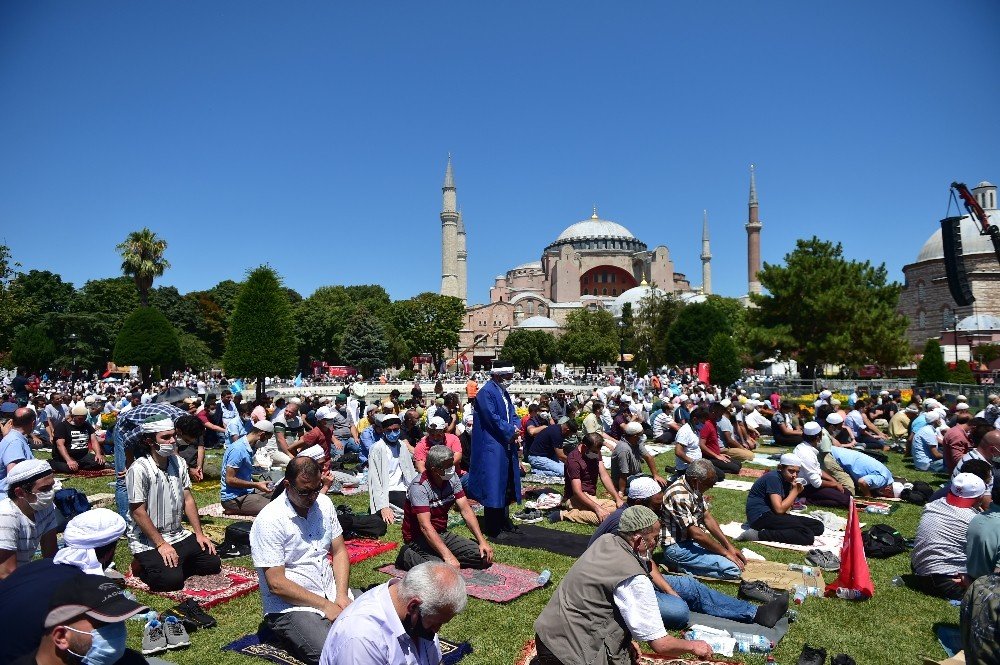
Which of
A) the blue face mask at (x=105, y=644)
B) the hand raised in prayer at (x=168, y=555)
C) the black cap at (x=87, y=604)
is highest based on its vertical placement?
the black cap at (x=87, y=604)

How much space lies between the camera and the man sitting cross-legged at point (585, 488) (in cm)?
689

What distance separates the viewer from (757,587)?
4.65m

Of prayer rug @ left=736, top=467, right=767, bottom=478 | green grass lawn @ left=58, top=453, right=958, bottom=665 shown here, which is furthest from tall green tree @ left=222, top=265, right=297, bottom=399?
green grass lawn @ left=58, top=453, right=958, bottom=665

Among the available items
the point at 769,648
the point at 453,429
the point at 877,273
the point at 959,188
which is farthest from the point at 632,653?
the point at 877,273

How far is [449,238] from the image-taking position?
71.9 meters

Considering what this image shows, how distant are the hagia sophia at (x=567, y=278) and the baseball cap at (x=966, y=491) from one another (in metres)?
60.9

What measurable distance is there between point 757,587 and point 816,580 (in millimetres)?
534

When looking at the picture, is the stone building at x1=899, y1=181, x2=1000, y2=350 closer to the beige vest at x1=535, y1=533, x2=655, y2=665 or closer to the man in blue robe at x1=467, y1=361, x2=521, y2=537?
the man in blue robe at x1=467, y1=361, x2=521, y2=537

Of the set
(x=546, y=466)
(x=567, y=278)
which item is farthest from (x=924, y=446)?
(x=567, y=278)

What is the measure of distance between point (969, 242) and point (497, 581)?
54.5 meters

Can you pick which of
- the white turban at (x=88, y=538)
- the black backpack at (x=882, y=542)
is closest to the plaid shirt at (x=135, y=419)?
the white turban at (x=88, y=538)

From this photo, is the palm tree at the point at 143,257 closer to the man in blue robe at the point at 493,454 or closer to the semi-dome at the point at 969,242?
the man in blue robe at the point at 493,454

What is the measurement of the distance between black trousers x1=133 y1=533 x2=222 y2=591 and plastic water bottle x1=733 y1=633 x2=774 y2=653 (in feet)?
12.1

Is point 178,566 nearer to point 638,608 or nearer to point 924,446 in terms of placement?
point 638,608
